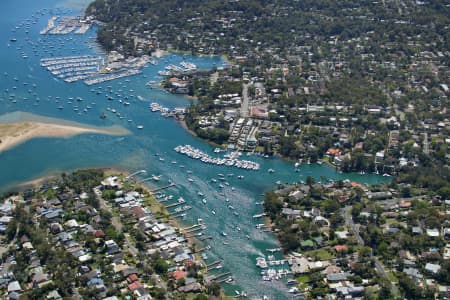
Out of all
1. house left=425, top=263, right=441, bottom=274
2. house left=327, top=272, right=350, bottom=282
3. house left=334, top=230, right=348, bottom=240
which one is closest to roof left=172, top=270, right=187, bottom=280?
house left=327, top=272, right=350, bottom=282

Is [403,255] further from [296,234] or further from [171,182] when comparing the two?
[171,182]

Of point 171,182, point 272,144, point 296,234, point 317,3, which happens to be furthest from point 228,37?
point 296,234

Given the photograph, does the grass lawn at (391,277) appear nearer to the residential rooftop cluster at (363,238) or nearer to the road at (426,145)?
the residential rooftop cluster at (363,238)

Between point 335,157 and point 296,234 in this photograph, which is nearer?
point 296,234

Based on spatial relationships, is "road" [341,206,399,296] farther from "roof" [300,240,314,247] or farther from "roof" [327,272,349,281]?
"roof" [300,240,314,247]

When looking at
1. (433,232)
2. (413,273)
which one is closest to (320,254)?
(413,273)
